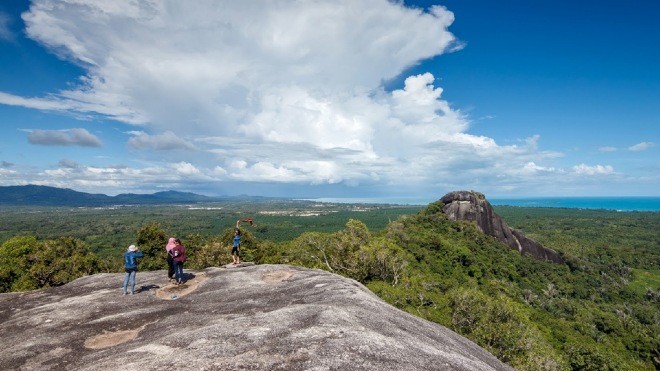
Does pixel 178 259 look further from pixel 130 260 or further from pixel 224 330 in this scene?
pixel 224 330

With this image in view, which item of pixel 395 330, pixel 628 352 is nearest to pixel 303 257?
pixel 395 330

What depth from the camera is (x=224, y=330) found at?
37.6 ft

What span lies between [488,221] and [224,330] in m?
113

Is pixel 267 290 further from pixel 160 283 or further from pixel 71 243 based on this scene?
pixel 71 243

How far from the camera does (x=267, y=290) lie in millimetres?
17703

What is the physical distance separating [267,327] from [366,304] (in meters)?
4.85

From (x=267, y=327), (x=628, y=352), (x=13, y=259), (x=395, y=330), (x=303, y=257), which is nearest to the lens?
(x=267, y=327)

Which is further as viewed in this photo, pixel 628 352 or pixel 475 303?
pixel 628 352

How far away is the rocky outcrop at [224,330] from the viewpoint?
9.34 m

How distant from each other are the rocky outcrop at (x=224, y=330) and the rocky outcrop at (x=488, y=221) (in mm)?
103177

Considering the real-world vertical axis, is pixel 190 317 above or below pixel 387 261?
above

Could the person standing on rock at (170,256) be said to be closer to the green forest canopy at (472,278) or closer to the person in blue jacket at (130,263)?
the person in blue jacket at (130,263)

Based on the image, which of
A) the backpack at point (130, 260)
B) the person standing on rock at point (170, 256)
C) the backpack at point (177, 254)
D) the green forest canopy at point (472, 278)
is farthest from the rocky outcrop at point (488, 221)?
the backpack at point (130, 260)

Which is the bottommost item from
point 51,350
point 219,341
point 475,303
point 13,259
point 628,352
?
point 628,352
